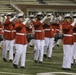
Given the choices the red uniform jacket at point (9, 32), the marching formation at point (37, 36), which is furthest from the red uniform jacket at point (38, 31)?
the red uniform jacket at point (9, 32)

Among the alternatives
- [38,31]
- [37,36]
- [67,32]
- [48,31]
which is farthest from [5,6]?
[67,32]

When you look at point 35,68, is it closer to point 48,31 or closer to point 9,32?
point 9,32

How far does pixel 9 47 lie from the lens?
13883 millimetres

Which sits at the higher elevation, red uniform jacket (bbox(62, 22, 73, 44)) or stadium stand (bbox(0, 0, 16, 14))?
red uniform jacket (bbox(62, 22, 73, 44))

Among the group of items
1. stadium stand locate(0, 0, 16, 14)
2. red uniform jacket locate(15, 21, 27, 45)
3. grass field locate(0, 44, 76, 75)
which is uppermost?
red uniform jacket locate(15, 21, 27, 45)

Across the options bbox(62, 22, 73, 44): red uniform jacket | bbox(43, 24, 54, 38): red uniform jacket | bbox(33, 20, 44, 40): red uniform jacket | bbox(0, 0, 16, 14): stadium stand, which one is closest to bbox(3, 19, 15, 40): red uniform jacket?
bbox(33, 20, 44, 40): red uniform jacket

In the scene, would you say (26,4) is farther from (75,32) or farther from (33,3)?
(75,32)

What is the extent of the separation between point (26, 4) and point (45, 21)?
16414 mm

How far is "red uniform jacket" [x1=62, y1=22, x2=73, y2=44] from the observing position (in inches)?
452

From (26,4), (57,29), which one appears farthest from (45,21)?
(26,4)

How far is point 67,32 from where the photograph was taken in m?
11.7

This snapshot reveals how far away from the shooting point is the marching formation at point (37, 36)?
11625 millimetres

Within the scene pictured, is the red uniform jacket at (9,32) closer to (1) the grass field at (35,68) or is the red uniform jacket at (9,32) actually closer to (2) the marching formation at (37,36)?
(2) the marching formation at (37,36)

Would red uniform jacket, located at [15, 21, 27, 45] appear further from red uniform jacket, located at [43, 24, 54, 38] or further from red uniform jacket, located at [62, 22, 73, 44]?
red uniform jacket, located at [43, 24, 54, 38]
